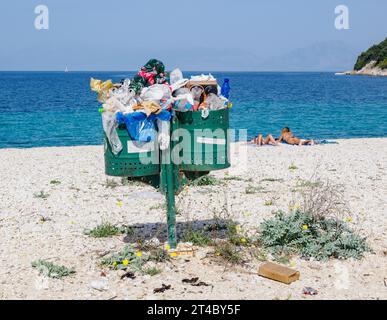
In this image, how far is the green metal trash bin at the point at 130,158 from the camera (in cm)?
525

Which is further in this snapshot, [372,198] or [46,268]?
[372,198]

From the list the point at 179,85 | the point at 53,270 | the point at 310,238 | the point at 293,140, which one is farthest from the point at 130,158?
the point at 293,140

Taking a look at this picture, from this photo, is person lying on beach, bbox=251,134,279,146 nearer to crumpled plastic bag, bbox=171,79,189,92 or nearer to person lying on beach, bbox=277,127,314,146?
person lying on beach, bbox=277,127,314,146

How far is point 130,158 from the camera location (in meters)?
5.27

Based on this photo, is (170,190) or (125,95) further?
(170,190)

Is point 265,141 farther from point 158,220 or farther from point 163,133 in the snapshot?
point 163,133

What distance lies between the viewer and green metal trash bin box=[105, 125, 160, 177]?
525cm

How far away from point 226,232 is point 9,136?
2218cm

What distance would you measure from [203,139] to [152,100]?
0.63 metres

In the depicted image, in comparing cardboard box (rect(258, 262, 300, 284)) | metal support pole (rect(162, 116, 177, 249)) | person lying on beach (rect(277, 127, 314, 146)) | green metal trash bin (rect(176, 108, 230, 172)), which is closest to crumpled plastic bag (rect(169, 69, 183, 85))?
green metal trash bin (rect(176, 108, 230, 172))

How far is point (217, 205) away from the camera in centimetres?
796
